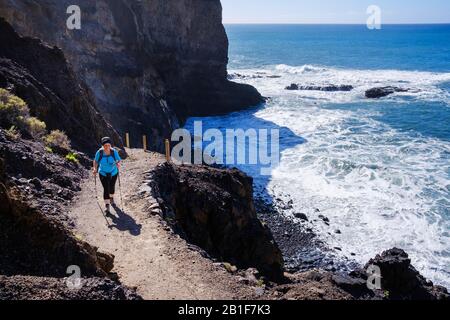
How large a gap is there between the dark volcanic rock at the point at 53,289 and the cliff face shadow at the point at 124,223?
3934 mm

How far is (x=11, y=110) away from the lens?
1298 cm

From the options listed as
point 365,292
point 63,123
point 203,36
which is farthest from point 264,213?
point 203,36

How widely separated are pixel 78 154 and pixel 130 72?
1955 cm

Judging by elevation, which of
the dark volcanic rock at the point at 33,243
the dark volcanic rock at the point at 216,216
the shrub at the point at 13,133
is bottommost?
the dark volcanic rock at the point at 216,216

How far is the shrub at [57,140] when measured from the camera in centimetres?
1390

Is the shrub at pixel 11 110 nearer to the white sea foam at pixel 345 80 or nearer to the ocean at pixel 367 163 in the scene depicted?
the ocean at pixel 367 163

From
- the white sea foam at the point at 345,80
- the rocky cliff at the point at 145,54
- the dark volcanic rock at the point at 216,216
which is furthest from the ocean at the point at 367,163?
the dark volcanic rock at the point at 216,216

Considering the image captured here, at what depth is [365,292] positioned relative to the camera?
1012 centimetres

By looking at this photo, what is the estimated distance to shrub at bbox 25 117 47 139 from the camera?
13.5 m

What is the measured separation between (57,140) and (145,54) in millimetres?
Result: 24158

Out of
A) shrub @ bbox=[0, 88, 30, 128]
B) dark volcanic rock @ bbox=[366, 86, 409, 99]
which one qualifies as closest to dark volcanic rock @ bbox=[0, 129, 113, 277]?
shrub @ bbox=[0, 88, 30, 128]

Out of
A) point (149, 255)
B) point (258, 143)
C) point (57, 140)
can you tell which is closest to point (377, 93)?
point (258, 143)

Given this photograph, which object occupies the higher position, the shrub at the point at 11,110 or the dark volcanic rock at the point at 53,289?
the shrub at the point at 11,110

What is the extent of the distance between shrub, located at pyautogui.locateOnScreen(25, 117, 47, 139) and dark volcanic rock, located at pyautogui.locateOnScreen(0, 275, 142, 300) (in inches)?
344
